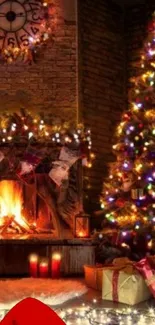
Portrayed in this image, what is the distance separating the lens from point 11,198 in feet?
18.1

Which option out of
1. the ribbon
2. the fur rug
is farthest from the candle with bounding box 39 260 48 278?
the ribbon

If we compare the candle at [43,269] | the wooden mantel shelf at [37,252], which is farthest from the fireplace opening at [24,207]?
the candle at [43,269]

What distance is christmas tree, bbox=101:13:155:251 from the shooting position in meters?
4.74

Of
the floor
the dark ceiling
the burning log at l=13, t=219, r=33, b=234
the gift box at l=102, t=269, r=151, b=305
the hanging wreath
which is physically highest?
the dark ceiling

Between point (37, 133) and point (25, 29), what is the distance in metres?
1.31

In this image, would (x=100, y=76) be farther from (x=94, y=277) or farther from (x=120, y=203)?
(x=94, y=277)

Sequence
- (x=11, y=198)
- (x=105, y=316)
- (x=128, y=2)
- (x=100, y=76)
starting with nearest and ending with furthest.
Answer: (x=105, y=316)
(x=11, y=198)
(x=100, y=76)
(x=128, y=2)

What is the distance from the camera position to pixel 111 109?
650 cm

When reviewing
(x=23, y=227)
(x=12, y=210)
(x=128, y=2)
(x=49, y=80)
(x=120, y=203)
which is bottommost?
(x=23, y=227)

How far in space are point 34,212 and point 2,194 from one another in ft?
1.33

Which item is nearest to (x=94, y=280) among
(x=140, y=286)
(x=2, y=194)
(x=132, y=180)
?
(x=140, y=286)

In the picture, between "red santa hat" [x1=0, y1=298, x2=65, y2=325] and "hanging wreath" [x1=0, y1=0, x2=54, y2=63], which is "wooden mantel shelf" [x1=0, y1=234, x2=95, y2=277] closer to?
"hanging wreath" [x1=0, y1=0, x2=54, y2=63]

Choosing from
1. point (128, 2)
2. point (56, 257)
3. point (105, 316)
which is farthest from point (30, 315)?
point (128, 2)

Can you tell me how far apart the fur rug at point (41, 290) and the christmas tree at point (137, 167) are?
82 cm
